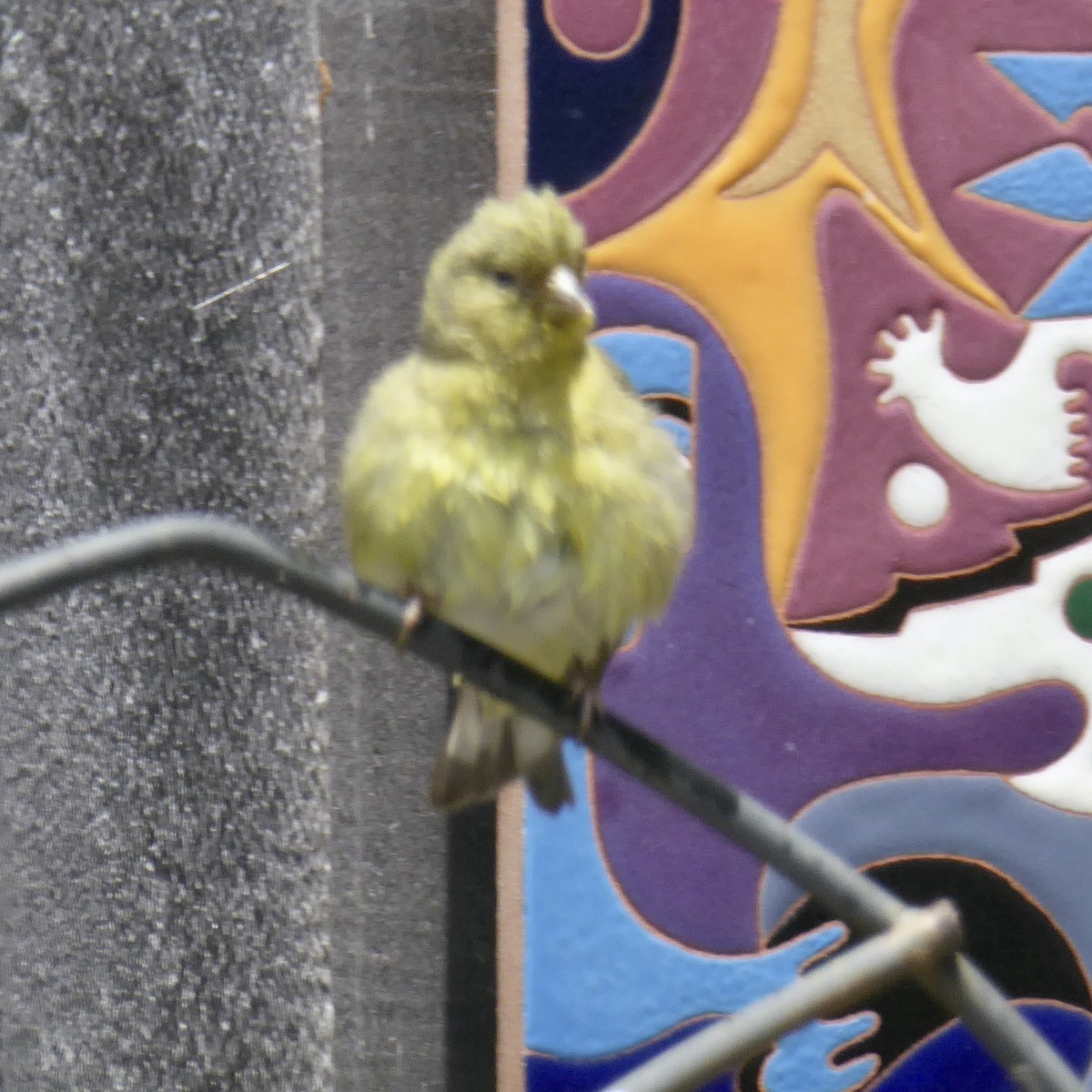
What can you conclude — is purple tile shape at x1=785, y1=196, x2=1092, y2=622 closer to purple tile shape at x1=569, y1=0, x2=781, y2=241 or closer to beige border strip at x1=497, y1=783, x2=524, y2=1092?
purple tile shape at x1=569, y1=0, x2=781, y2=241

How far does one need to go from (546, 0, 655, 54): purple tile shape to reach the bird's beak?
0.60 metres

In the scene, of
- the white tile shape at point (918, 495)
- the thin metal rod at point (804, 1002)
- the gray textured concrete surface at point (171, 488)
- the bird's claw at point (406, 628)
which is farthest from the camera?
the white tile shape at point (918, 495)

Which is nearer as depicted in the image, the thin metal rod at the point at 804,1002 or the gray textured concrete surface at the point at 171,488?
the thin metal rod at the point at 804,1002

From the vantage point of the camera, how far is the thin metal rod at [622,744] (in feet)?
2.43

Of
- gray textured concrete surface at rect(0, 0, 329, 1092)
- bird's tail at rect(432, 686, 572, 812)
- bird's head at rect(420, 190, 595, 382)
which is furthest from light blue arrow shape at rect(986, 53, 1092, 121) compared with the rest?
bird's tail at rect(432, 686, 572, 812)

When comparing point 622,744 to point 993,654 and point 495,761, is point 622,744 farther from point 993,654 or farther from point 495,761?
point 993,654

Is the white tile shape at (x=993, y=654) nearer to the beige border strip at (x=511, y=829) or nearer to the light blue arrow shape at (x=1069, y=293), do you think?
the light blue arrow shape at (x=1069, y=293)

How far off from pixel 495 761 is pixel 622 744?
70 cm

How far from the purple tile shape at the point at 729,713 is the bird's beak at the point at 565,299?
21.4 inches

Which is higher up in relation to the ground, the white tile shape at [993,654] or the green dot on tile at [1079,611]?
the green dot on tile at [1079,611]

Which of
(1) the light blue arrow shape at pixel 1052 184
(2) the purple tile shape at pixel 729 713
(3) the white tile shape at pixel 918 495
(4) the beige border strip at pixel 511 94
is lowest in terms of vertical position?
(2) the purple tile shape at pixel 729 713

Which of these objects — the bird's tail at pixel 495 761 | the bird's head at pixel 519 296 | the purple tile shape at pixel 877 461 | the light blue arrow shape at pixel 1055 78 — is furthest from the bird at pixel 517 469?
the light blue arrow shape at pixel 1055 78

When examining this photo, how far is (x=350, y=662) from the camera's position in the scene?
1.98m

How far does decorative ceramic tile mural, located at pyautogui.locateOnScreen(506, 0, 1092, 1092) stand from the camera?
1942 mm
